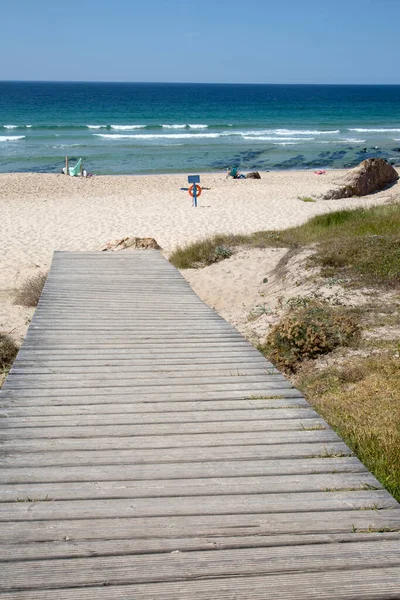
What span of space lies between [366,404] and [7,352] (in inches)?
185

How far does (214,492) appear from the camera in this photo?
11.0ft

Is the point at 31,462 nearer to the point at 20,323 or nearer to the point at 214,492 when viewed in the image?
the point at 214,492

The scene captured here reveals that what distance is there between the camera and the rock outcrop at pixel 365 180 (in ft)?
77.6

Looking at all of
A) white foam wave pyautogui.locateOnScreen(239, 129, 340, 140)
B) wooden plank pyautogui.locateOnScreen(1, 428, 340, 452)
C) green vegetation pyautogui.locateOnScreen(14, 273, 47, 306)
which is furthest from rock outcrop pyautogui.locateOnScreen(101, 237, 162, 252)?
white foam wave pyautogui.locateOnScreen(239, 129, 340, 140)

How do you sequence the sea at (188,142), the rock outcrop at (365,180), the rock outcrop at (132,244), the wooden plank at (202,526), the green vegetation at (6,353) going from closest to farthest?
the wooden plank at (202,526), the green vegetation at (6,353), the rock outcrop at (132,244), the rock outcrop at (365,180), the sea at (188,142)

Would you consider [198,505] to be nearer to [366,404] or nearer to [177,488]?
[177,488]

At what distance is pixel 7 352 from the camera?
8.07m

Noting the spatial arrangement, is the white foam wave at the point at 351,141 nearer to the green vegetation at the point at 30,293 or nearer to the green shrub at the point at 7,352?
the green vegetation at the point at 30,293

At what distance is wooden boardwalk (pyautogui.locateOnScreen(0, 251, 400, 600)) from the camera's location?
2711 millimetres

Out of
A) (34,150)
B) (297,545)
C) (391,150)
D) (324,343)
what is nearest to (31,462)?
(297,545)

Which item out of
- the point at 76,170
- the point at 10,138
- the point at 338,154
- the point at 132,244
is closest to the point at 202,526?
the point at 132,244

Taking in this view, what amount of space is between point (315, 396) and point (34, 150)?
3850 cm

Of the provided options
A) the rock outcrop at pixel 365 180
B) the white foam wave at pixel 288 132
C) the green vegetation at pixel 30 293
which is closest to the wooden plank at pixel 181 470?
the green vegetation at pixel 30 293

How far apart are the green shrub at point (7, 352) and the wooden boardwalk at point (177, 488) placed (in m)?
2.19
